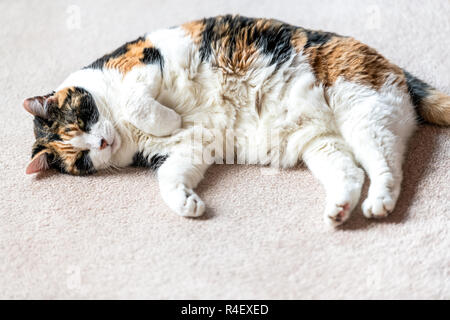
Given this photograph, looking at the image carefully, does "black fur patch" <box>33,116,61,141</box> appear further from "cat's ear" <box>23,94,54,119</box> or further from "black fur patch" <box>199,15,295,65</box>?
"black fur patch" <box>199,15,295,65</box>

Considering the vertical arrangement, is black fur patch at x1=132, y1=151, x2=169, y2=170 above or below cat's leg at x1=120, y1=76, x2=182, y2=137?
below

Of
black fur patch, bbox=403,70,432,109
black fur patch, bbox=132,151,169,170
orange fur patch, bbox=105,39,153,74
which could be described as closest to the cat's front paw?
black fur patch, bbox=132,151,169,170

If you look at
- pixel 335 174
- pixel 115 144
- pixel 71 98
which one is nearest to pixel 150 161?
pixel 115 144

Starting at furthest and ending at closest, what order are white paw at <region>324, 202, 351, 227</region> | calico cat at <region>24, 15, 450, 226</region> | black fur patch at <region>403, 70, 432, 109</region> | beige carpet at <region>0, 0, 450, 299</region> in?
black fur patch at <region>403, 70, 432, 109</region> < calico cat at <region>24, 15, 450, 226</region> < white paw at <region>324, 202, 351, 227</region> < beige carpet at <region>0, 0, 450, 299</region>

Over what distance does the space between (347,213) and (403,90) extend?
0.56 metres

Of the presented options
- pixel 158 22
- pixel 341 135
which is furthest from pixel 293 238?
pixel 158 22

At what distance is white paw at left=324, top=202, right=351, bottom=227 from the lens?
5.32 feet

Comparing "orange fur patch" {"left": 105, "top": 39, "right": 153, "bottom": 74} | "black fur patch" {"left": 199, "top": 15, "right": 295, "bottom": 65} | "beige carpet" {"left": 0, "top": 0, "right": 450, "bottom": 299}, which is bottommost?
"beige carpet" {"left": 0, "top": 0, "right": 450, "bottom": 299}

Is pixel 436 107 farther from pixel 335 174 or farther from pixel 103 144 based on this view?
pixel 103 144

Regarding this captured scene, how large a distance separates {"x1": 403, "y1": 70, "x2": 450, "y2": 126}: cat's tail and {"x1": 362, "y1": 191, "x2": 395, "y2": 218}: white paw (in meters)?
0.49

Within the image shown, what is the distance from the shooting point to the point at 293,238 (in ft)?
5.32

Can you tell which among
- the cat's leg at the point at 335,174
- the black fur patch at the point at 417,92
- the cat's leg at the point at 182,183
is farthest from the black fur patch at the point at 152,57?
the black fur patch at the point at 417,92
